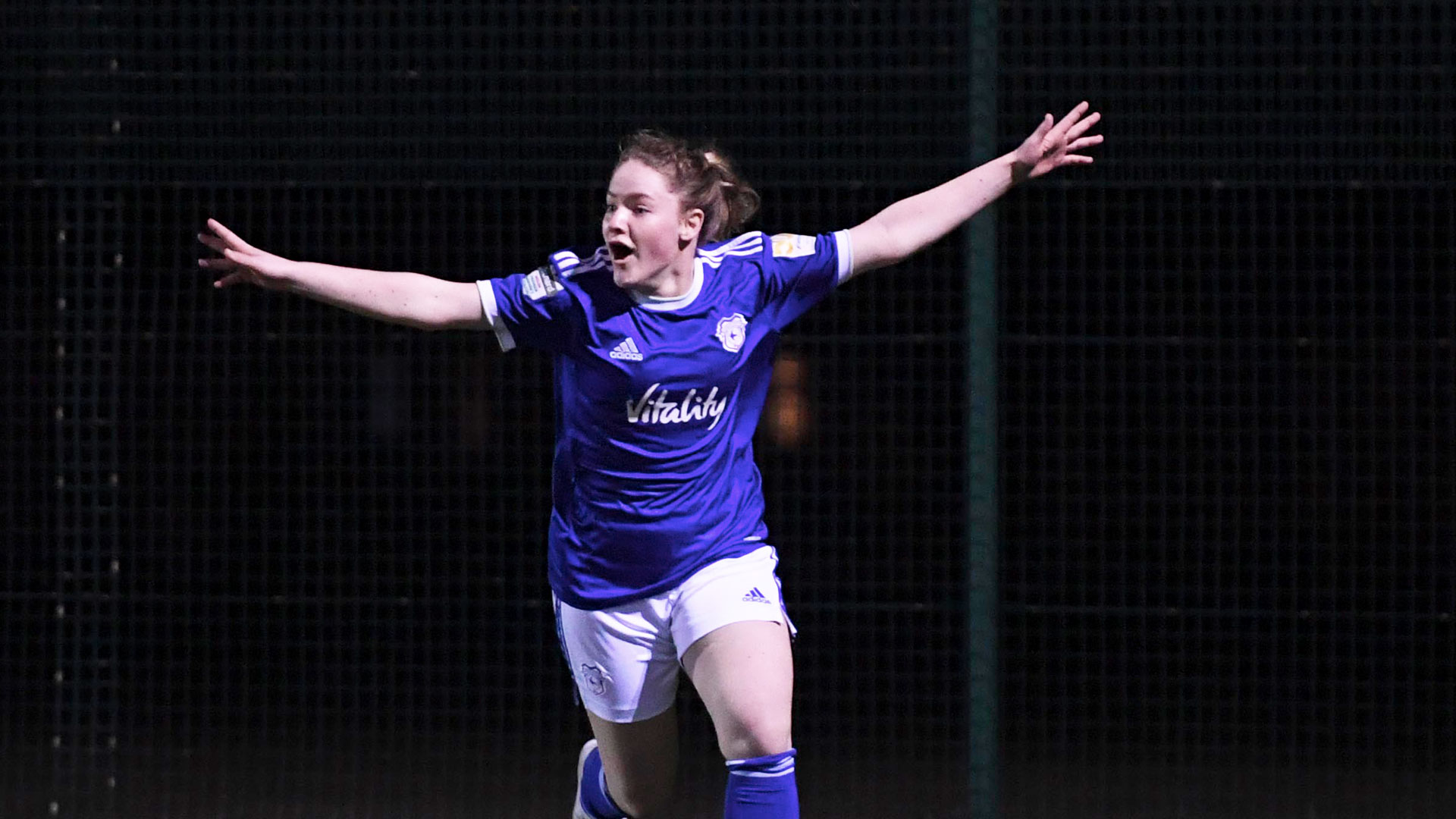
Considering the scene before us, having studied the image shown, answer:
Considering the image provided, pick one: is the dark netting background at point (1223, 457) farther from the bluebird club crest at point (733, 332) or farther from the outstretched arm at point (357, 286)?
the outstretched arm at point (357, 286)

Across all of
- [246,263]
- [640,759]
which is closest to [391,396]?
[640,759]

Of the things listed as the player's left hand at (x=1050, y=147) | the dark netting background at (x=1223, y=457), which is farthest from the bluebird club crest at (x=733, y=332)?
the dark netting background at (x=1223, y=457)

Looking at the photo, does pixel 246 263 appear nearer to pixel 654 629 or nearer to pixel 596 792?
pixel 654 629

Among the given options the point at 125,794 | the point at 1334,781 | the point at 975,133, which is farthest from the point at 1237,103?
the point at 125,794

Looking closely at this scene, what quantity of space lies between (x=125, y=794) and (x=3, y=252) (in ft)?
11.7

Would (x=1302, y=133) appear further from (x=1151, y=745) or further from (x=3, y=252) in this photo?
(x=3, y=252)

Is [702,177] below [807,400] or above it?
above

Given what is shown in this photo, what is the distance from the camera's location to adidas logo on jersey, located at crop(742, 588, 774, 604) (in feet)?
11.0

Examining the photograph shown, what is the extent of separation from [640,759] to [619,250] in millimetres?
1016

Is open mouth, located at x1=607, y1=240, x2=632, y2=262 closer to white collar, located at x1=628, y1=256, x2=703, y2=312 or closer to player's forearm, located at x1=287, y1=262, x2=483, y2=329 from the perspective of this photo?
white collar, located at x1=628, y1=256, x2=703, y2=312

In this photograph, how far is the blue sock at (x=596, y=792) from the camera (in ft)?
12.3

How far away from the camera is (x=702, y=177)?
3.48 m

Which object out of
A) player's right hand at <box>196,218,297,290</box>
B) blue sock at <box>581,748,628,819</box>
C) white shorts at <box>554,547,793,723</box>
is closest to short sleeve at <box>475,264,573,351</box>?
player's right hand at <box>196,218,297,290</box>

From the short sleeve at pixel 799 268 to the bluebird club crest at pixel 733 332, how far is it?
0.37 ft
